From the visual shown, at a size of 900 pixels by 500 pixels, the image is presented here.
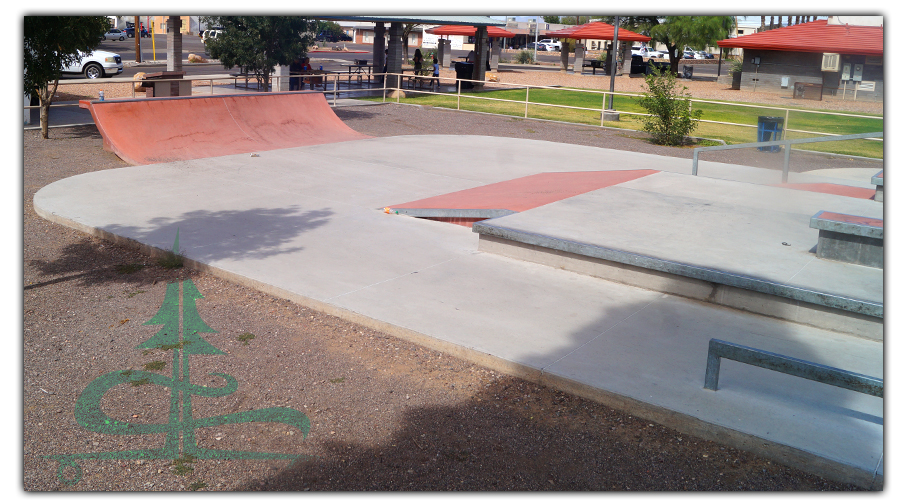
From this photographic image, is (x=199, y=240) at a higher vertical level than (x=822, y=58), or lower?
lower

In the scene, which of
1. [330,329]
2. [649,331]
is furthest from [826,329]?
[330,329]

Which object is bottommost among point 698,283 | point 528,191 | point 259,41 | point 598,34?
point 698,283

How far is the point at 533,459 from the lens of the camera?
420 cm

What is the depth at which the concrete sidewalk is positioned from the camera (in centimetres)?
461

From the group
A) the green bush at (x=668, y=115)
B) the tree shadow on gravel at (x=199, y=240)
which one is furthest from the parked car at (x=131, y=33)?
the tree shadow on gravel at (x=199, y=240)

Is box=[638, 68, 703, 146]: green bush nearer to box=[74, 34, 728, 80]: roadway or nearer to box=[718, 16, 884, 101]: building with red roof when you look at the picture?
box=[718, 16, 884, 101]: building with red roof

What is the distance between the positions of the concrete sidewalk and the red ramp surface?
1155 millimetres

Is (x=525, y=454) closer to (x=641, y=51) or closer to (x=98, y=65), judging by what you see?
(x=98, y=65)

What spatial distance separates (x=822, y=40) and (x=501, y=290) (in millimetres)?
25659

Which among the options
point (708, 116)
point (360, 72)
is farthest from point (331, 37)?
point (708, 116)

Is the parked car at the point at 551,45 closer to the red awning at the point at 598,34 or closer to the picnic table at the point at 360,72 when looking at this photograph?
the red awning at the point at 598,34

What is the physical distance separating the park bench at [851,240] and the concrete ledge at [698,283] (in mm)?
1051

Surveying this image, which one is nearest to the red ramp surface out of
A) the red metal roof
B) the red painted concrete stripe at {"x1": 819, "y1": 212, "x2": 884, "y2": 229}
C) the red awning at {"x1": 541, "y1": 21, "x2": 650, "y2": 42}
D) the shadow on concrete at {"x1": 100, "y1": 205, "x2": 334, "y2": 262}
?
the shadow on concrete at {"x1": 100, "y1": 205, "x2": 334, "y2": 262}

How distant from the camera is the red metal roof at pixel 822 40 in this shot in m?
20.7
